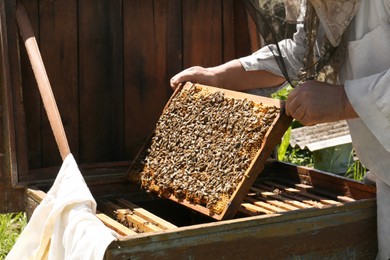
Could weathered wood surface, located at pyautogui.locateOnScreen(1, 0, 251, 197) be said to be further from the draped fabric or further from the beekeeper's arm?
the draped fabric

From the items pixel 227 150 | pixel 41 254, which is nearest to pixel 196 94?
pixel 227 150

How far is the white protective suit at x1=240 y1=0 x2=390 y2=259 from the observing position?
2.42m

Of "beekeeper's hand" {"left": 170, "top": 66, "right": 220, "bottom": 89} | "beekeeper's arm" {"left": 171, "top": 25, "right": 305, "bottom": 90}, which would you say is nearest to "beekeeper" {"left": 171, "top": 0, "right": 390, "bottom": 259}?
"beekeeper's arm" {"left": 171, "top": 25, "right": 305, "bottom": 90}

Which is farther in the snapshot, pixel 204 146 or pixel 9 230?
pixel 9 230

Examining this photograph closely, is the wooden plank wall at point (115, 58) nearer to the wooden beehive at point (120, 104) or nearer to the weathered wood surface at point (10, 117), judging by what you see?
the wooden beehive at point (120, 104)

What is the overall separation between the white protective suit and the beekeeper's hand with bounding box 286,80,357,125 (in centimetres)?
3

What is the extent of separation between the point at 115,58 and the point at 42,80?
26.9 inches

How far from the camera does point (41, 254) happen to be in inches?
97.6

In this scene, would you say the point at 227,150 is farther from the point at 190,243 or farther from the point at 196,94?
the point at 190,243

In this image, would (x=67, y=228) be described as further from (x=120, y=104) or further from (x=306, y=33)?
(x=120, y=104)

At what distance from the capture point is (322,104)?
8.07 feet

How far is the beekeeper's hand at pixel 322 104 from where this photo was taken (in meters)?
2.46

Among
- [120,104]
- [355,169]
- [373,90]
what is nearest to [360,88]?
[373,90]

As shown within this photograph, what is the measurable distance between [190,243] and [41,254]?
2.02ft
